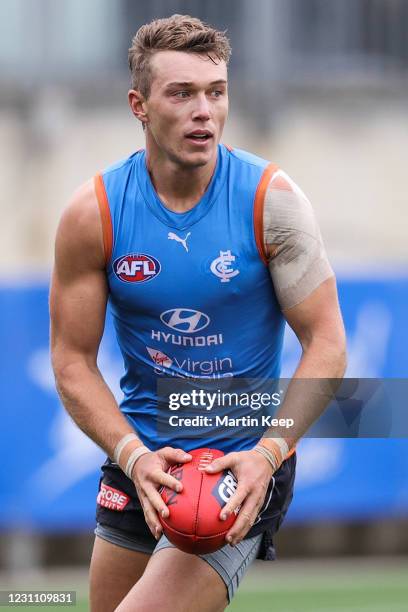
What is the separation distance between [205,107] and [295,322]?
0.80 meters

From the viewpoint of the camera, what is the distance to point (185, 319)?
4719 mm

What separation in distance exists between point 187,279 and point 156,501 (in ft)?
2.67

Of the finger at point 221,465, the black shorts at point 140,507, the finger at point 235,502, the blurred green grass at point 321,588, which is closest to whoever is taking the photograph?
the finger at point 235,502

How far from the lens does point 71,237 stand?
15.5 feet

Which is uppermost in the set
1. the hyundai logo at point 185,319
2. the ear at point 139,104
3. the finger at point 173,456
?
the ear at point 139,104

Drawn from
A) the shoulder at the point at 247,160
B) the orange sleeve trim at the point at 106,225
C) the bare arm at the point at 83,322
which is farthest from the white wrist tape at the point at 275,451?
the shoulder at the point at 247,160

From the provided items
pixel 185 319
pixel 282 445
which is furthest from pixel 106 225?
pixel 282 445

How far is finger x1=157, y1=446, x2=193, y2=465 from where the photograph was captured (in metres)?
4.41

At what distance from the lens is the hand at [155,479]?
169 inches

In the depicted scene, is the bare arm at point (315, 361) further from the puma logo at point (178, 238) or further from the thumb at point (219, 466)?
the puma logo at point (178, 238)

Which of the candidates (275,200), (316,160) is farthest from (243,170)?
(316,160)

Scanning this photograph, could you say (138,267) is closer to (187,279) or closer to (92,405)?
(187,279)

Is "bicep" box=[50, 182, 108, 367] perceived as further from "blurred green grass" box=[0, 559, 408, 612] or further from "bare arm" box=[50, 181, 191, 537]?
"blurred green grass" box=[0, 559, 408, 612]

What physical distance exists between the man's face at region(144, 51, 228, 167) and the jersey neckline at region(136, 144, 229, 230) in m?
0.14
